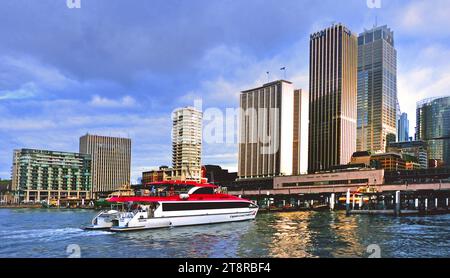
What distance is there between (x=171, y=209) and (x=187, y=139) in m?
89.3

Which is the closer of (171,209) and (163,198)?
(163,198)

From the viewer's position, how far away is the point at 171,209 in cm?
4869

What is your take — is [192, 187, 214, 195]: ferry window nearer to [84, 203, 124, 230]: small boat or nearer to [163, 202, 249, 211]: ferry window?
[163, 202, 249, 211]: ferry window

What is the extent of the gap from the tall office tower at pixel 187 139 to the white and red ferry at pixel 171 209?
26744mm

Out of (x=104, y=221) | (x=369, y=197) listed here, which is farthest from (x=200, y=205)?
(x=369, y=197)

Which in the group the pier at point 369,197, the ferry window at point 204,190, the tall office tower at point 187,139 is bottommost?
the pier at point 369,197

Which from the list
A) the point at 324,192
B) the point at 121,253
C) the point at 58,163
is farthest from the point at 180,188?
the point at 58,163

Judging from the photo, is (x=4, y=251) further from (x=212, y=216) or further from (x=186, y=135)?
(x=186, y=135)

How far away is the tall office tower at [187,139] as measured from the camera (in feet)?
367

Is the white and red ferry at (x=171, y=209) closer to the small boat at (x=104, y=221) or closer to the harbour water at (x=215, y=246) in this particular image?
the small boat at (x=104, y=221)

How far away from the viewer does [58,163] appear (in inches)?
7751

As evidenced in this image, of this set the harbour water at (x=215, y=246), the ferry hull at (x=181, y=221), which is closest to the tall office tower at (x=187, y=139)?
the ferry hull at (x=181, y=221)

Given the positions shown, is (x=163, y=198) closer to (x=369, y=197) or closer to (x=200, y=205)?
(x=200, y=205)
